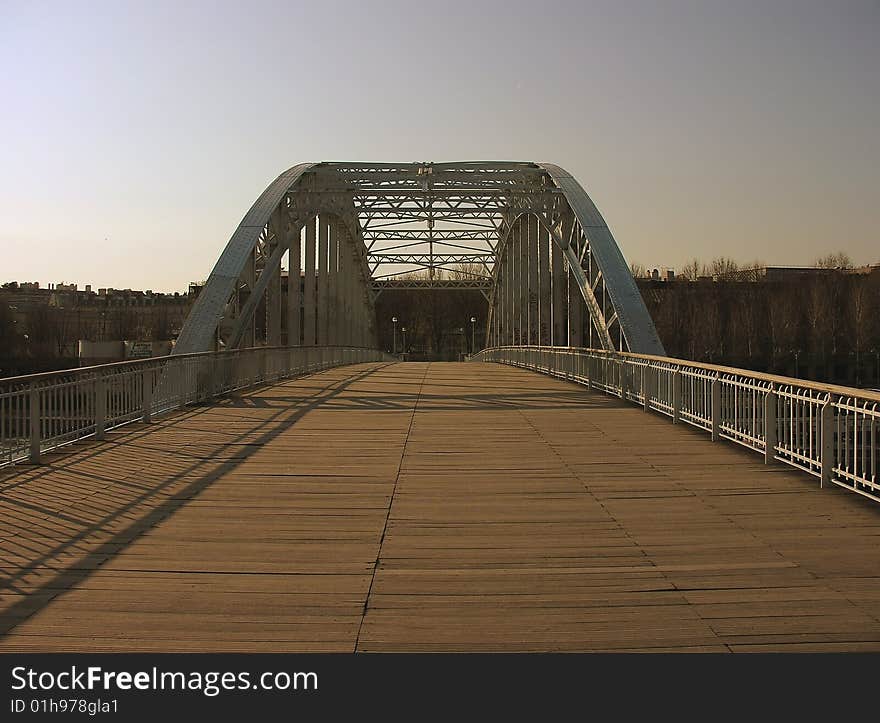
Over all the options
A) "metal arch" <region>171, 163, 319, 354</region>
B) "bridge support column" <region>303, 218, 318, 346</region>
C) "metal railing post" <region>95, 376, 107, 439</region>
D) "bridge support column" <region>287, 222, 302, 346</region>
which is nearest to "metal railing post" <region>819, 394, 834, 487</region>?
"metal railing post" <region>95, 376, 107, 439</region>

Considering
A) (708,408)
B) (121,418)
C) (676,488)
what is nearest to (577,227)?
(708,408)

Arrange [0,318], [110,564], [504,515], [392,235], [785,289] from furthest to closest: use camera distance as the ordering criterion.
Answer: [785,289] → [0,318] → [392,235] → [504,515] → [110,564]

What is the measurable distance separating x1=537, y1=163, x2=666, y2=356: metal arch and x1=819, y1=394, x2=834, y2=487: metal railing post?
9.91 m

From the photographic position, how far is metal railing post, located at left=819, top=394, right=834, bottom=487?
7.18 meters

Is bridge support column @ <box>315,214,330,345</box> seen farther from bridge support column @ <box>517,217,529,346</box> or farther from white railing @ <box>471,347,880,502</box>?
white railing @ <box>471,347,880,502</box>

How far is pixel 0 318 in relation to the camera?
2363 inches

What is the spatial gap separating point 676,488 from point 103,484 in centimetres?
477

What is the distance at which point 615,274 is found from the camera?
20.1 meters

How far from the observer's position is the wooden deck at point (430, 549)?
3.93 meters

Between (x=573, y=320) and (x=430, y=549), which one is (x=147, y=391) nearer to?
(x=430, y=549)

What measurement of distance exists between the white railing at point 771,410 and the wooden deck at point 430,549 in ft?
0.99

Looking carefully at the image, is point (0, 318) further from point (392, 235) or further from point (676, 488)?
point (676, 488)

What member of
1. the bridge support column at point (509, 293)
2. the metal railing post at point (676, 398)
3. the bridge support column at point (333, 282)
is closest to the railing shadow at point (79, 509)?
the metal railing post at point (676, 398)

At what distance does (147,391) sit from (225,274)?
7.63 metres
